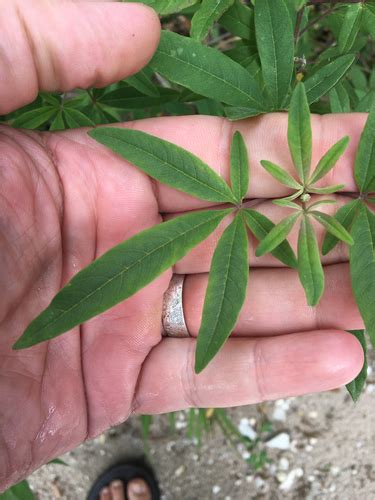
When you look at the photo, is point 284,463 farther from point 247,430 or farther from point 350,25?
point 350,25

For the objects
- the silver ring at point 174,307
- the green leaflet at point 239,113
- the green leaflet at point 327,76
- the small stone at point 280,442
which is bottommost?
the small stone at point 280,442

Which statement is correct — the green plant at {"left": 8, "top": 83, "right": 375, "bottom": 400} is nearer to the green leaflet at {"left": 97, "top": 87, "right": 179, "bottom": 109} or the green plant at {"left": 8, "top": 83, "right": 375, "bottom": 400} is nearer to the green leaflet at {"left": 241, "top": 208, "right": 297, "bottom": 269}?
the green leaflet at {"left": 241, "top": 208, "right": 297, "bottom": 269}

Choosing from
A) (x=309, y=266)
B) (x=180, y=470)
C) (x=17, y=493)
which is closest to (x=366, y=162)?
(x=309, y=266)

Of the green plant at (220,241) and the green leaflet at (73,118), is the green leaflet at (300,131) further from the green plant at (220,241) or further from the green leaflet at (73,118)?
the green leaflet at (73,118)

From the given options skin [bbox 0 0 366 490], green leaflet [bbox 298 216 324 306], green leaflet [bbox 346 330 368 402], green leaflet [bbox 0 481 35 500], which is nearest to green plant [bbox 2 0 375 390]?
green leaflet [bbox 298 216 324 306]

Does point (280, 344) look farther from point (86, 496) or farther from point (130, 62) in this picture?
point (86, 496)

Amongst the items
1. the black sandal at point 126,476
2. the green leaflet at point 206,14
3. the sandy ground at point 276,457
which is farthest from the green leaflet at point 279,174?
the black sandal at point 126,476
